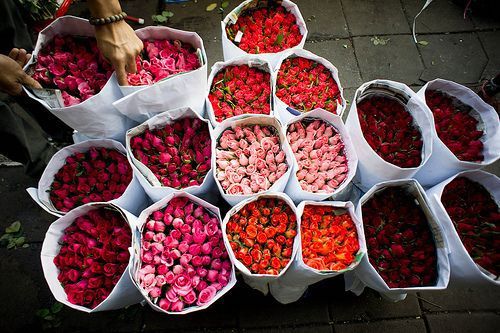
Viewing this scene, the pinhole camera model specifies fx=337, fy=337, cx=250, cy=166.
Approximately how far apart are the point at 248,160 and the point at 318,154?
0.35 metres

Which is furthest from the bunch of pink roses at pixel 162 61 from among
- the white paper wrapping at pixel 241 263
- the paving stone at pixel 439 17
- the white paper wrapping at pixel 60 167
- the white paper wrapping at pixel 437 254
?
the paving stone at pixel 439 17

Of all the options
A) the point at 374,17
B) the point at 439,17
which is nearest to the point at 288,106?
the point at 374,17

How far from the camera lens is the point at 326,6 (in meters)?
3.12

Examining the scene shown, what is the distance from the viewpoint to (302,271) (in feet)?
4.88

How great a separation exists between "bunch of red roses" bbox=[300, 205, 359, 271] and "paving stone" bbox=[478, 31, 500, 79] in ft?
7.25

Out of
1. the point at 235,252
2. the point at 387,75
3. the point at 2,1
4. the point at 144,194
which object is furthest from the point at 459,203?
the point at 2,1

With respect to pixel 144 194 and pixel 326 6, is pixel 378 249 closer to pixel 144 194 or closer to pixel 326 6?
pixel 144 194

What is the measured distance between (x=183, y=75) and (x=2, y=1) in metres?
1.03

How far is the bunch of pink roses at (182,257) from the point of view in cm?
143

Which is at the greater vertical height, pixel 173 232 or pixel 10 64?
pixel 10 64

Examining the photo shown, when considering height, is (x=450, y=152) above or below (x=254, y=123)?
below

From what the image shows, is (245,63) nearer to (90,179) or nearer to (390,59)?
(90,179)

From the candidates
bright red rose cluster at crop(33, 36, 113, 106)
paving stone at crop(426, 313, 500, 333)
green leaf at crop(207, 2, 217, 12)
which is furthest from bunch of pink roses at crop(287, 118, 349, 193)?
green leaf at crop(207, 2, 217, 12)

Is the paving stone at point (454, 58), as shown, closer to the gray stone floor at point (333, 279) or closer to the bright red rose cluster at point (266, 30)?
the gray stone floor at point (333, 279)
